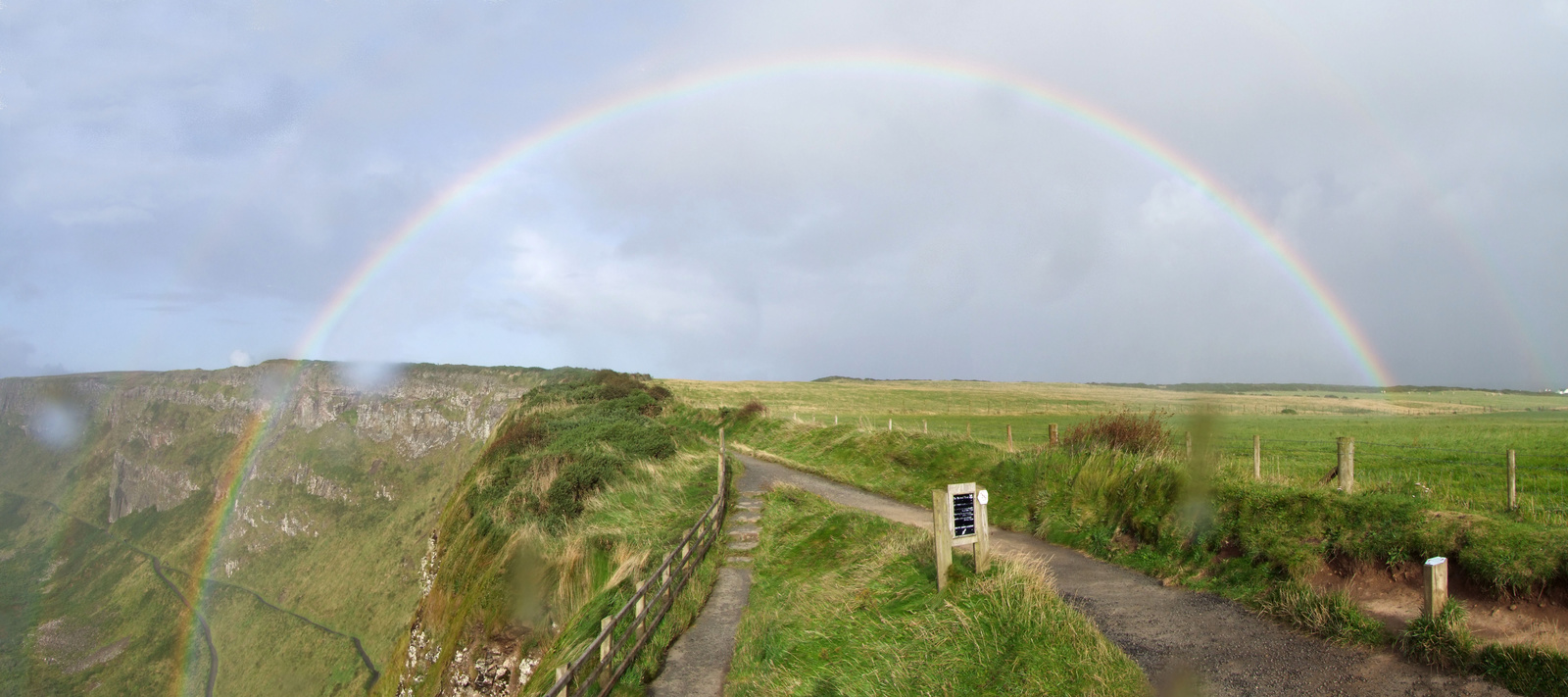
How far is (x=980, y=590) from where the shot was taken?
855 centimetres

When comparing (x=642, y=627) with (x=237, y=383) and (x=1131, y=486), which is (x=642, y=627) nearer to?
(x=1131, y=486)

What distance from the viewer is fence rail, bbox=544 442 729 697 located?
799cm

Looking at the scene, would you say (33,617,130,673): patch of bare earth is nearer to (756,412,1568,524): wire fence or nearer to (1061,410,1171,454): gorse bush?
(756,412,1568,524): wire fence

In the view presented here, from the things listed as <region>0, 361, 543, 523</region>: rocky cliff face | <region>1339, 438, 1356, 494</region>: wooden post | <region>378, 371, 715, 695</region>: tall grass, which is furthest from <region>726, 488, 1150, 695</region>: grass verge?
<region>0, 361, 543, 523</region>: rocky cliff face

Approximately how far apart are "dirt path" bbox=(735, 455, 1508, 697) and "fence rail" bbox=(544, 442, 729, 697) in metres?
5.64

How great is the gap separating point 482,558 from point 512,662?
151 inches

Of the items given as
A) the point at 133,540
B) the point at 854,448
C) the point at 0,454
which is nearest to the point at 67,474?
the point at 0,454

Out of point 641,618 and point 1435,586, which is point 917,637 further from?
point 1435,586

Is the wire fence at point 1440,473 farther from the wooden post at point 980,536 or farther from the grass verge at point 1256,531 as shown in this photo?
the wooden post at point 980,536

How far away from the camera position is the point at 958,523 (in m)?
9.20

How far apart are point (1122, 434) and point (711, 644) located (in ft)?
36.4

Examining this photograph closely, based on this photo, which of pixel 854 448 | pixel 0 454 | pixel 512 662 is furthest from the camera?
pixel 0 454

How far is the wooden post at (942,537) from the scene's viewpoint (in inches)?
359

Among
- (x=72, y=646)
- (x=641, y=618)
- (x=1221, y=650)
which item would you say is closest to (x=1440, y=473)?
(x=1221, y=650)
